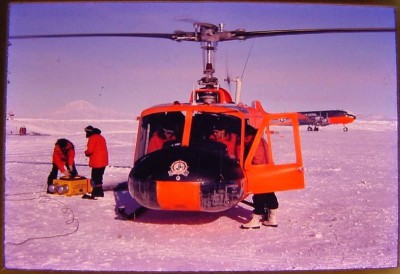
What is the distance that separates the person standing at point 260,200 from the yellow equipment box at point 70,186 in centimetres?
240

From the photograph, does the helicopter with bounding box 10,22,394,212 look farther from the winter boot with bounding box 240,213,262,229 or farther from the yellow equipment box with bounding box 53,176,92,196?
the yellow equipment box with bounding box 53,176,92,196

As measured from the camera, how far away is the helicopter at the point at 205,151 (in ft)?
15.1

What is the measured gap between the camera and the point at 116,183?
320 inches

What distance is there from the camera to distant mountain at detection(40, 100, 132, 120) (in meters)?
7.42

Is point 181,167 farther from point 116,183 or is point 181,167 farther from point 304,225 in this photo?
point 116,183

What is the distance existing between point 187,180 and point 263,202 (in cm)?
130

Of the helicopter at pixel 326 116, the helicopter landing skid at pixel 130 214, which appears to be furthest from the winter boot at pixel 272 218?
the helicopter landing skid at pixel 130 214

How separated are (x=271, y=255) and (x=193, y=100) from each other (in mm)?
1864

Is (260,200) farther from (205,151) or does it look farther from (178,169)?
(178,169)

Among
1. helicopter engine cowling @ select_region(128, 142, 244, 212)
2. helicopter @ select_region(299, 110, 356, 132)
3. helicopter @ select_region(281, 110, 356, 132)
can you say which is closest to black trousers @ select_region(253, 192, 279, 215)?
helicopter engine cowling @ select_region(128, 142, 244, 212)

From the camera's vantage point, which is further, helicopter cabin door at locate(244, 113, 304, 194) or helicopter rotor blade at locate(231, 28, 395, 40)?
helicopter cabin door at locate(244, 113, 304, 194)

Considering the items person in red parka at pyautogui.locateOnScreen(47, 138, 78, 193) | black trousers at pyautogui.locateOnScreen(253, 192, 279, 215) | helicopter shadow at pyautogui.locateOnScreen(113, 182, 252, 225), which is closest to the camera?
black trousers at pyautogui.locateOnScreen(253, 192, 279, 215)

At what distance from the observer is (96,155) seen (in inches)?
269

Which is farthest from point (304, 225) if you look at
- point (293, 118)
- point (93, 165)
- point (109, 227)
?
point (93, 165)
